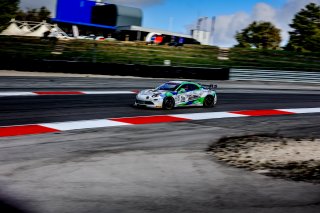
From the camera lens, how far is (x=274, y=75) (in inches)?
1340

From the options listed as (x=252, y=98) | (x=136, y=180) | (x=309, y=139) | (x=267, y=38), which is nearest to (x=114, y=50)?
(x=252, y=98)

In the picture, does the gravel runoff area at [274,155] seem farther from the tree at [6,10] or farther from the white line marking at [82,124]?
the tree at [6,10]

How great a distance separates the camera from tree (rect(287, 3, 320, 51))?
67.6 m

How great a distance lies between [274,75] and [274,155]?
86.6 feet

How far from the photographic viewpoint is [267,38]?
9056 centimetres

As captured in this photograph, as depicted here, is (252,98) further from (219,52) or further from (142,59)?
(219,52)

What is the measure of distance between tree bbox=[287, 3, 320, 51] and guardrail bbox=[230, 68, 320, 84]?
A: 33.5 m

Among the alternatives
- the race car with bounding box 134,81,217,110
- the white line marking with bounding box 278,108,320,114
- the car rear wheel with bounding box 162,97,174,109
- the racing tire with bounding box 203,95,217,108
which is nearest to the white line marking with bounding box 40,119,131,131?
the race car with bounding box 134,81,217,110

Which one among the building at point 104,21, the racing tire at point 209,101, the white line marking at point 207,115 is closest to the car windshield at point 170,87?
the white line marking at point 207,115

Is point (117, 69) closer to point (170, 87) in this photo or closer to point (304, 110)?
point (170, 87)

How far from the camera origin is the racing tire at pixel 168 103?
1443cm

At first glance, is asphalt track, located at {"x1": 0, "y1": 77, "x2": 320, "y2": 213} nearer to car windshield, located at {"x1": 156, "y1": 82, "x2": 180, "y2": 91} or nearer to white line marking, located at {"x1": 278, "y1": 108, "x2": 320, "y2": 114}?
car windshield, located at {"x1": 156, "y1": 82, "x2": 180, "y2": 91}

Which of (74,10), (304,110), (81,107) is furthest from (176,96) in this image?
(74,10)

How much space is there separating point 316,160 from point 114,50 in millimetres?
29448
